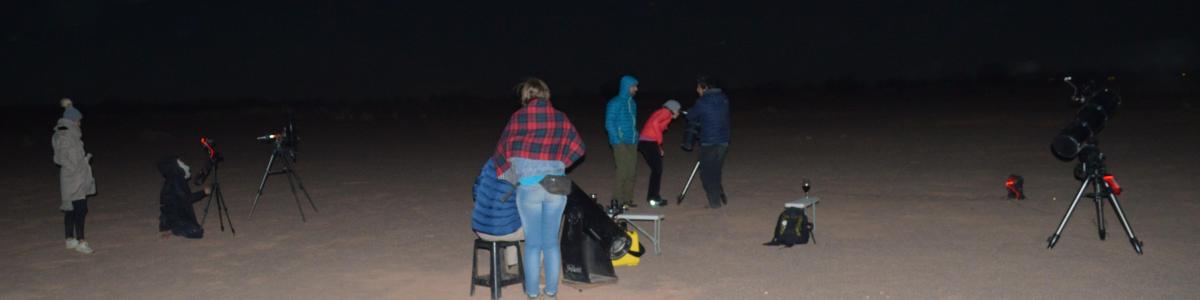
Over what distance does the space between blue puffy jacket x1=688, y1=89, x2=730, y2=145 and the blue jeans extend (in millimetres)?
4324

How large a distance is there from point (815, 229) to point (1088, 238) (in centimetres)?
235

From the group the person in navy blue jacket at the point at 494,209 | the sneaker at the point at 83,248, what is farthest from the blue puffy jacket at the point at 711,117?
the sneaker at the point at 83,248

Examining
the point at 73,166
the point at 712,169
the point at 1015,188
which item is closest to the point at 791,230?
the point at 712,169

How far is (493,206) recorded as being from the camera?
6.08 m

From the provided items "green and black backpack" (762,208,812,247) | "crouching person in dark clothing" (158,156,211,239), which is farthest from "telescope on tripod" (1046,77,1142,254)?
"crouching person in dark clothing" (158,156,211,239)

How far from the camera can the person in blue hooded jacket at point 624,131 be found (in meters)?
10.0

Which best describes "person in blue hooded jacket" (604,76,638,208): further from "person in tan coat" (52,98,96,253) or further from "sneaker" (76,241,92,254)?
"sneaker" (76,241,92,254)

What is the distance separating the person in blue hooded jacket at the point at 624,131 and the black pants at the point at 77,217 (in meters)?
5.02

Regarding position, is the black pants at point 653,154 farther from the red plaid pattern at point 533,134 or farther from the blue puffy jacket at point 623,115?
the red plaid pattern at point 533,134

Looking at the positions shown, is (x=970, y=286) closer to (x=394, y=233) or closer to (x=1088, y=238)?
(x=1088, y=238)

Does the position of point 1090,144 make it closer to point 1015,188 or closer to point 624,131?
point 1015,188

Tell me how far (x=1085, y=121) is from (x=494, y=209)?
4702mm

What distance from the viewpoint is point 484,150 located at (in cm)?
2159

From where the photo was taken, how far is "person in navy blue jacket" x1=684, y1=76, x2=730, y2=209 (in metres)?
10.2
